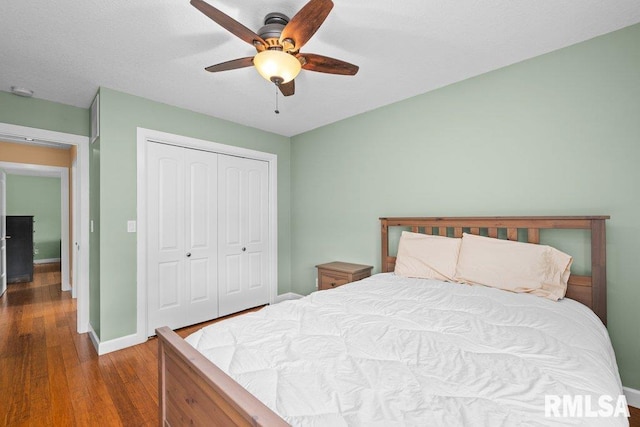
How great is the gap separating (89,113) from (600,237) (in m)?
4.63

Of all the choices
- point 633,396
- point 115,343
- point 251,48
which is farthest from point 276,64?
point 633,396

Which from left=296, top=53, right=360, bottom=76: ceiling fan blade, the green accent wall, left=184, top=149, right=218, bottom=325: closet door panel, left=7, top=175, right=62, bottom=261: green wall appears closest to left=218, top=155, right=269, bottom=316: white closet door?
left=184, top=149, right=218, bottom=325: closet door panel

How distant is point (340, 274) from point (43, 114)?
3.35 m

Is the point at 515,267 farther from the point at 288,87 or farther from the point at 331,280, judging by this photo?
the point at 288,87

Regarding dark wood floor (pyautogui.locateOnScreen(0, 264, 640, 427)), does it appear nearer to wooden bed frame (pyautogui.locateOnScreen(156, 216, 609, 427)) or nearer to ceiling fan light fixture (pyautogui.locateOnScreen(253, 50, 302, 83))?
wooden bed frame (pyautogui.locateOnScreen(156, 216, 609, 427))

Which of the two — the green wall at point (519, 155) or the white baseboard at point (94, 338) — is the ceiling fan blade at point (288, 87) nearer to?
the green wall at point (519, 155)

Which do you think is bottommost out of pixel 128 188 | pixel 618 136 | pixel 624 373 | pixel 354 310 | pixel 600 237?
pixel 624 373

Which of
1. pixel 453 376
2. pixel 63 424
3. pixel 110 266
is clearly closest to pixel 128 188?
pixel 110 266

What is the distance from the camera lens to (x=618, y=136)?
190 cm

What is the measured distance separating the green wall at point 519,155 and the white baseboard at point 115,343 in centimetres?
223

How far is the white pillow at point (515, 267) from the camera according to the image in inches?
75.2

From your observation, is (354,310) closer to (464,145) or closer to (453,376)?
(453,376)

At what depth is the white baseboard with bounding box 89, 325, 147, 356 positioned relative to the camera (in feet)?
8.65

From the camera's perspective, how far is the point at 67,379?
2.22 meters
